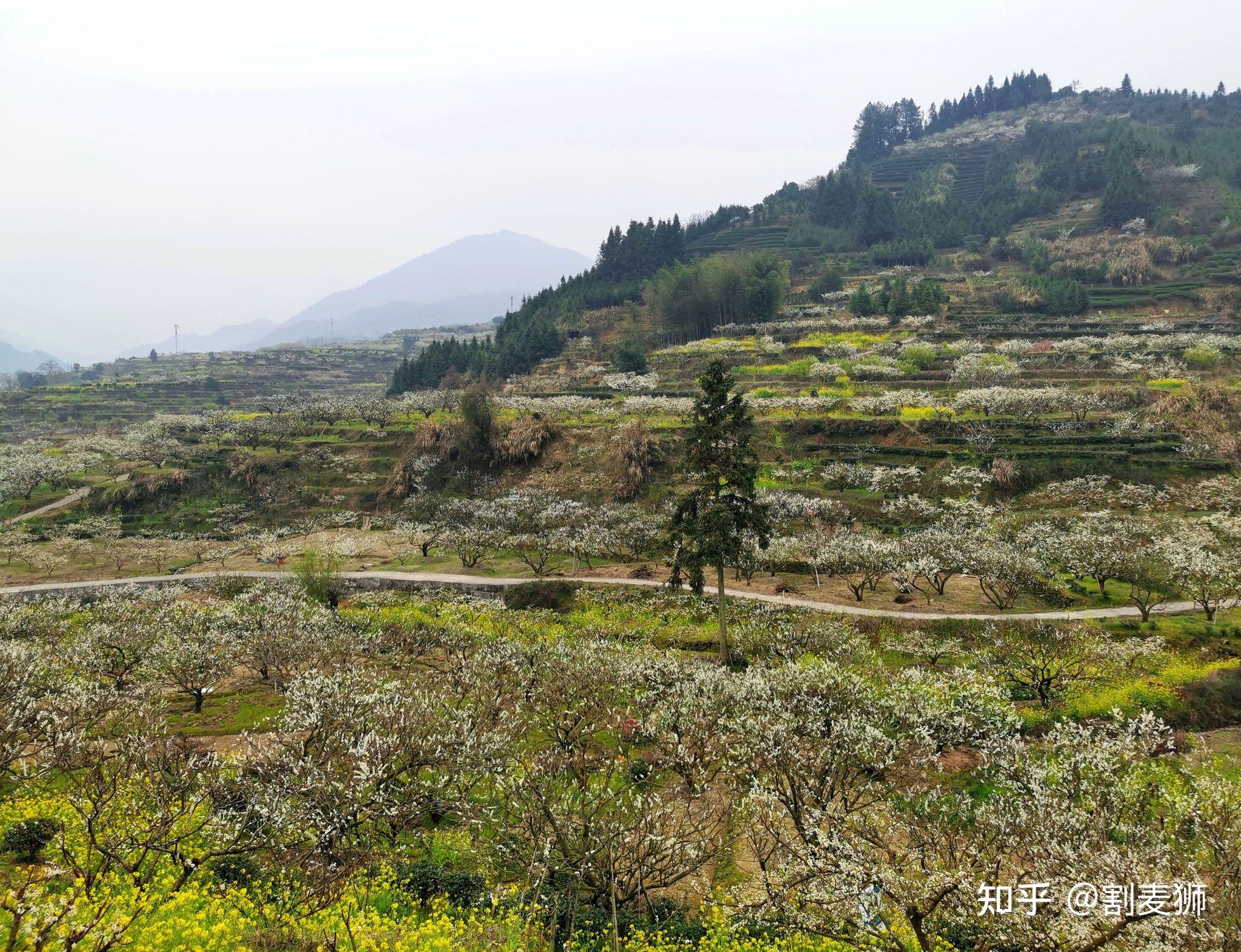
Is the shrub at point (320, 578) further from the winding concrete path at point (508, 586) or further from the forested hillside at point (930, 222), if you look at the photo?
the forested hillside at point (930, 222)

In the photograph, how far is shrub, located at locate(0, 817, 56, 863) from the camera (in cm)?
1823

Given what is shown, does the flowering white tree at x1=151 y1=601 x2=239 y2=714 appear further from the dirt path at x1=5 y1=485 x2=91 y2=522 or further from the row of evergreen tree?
the row of evergreen tree

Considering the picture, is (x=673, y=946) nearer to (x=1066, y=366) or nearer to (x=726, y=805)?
(x=726, y=805)

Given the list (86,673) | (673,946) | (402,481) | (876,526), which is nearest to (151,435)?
(402,481)

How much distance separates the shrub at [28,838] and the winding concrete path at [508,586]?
36.4m

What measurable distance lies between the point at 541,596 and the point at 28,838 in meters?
35.6

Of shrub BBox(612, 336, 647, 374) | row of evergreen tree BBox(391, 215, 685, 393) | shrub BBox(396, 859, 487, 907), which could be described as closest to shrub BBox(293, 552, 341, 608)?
shrub BBox(396, 859, 487, 907)

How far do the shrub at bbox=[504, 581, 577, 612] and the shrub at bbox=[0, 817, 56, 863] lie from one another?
33187 mm

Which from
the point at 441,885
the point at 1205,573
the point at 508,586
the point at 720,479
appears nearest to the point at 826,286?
the point at 1205,573

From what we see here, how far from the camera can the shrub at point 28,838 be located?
18234mm

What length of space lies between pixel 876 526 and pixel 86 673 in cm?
6032

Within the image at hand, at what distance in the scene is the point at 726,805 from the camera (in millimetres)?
22141

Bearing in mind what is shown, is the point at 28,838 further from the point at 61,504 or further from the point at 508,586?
the point at 61,504

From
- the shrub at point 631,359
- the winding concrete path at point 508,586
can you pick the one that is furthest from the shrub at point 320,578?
the shrub at point 631,359
